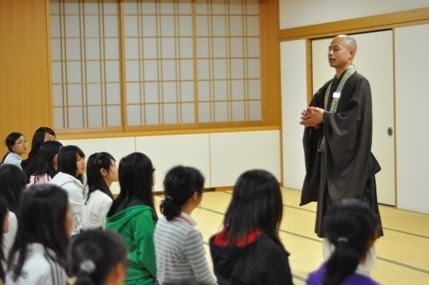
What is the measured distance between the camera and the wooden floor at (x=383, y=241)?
531 cm

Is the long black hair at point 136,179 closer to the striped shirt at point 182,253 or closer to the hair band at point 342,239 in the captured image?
the striped shirt at point 182,253

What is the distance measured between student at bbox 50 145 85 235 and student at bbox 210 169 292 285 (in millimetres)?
1854

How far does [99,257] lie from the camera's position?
6.79 feet

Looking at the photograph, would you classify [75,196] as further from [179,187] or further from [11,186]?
[179,187]

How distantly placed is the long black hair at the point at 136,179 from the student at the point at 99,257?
150 centimetres

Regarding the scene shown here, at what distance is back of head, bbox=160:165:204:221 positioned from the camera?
3.13 metres

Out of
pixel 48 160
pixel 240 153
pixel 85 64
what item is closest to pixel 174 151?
pixel 240 153

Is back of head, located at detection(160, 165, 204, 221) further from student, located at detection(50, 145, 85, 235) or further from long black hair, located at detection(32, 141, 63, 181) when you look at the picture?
long black hair, located at detection(32, 141, 63, 181)

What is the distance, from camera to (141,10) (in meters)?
9.89

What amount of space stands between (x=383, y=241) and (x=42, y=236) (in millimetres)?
4363

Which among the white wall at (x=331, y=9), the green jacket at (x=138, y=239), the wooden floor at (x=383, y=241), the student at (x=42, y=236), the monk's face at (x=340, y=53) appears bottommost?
the wooden floor at (x=383, y=241)

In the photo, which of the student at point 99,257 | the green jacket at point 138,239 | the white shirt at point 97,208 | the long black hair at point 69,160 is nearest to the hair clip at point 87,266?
the student at point 99,257

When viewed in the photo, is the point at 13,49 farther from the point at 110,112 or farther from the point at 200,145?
the point at 200,145

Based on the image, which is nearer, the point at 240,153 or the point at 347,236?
the point at 347,236
